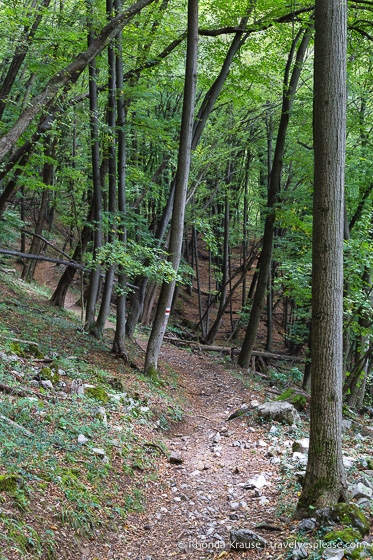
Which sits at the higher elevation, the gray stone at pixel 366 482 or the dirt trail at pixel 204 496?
the gray stone at pixel 366 482

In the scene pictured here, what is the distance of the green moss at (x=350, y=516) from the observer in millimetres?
3892

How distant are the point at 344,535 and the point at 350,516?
12.3 inches

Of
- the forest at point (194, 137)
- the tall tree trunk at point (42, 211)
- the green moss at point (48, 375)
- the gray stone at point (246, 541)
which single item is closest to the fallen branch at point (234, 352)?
the forest at point (194, 137)

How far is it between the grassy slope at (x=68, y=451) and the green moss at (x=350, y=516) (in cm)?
200

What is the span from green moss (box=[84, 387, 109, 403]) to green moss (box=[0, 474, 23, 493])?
10.2 feet

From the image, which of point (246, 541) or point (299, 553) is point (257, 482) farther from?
point (299, 553)

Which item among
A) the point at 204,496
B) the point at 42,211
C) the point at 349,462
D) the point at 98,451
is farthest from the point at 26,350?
the point at 42,211

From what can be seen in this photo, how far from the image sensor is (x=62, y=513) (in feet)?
12.6

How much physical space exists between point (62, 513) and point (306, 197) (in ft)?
35.5

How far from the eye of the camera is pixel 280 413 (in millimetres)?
8273

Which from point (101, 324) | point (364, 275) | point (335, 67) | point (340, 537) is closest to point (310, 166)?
point (364, 275)

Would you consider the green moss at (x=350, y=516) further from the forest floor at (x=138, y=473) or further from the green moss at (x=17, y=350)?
the green moss at (x=17, y=350)

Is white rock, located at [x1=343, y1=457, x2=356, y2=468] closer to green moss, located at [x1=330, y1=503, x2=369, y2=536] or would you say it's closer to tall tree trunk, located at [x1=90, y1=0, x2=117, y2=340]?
green moss, located at [x1=330, y1=503, x2=369, y2=536]

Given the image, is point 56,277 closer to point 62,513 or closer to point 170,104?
point 170,104
